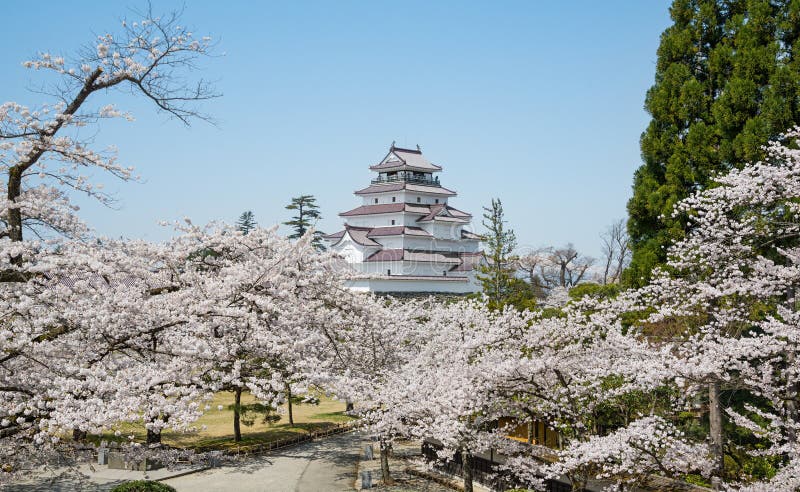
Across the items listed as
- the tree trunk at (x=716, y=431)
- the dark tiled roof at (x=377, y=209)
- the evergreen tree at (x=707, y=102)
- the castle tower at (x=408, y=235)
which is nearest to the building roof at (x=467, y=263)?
the castle tower at (x=408, y=235)

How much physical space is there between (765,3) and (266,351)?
1588 cm

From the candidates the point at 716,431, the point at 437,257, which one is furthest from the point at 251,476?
the point at 437,257

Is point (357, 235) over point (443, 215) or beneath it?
beneath

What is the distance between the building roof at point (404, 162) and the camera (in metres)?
53.1

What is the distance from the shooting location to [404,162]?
2079 inches

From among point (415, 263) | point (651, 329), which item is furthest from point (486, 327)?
point (415, 263)

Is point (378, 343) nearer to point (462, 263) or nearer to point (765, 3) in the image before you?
point (765, 3)

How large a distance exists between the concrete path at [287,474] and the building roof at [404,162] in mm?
34288

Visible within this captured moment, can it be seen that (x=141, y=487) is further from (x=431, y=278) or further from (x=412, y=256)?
(x=412, y=256)

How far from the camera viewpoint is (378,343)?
53.5ft

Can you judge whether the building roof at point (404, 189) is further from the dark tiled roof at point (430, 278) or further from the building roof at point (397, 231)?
the dark tiled roof at point (430, 278)

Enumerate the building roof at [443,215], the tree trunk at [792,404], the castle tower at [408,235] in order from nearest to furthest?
the tree trunk at [792,404], the castle tower at [408,235], the building roof at [443,215]

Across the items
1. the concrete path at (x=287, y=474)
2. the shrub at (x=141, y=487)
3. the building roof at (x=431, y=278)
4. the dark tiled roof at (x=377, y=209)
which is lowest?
the concrete path at (x=287, y=474)

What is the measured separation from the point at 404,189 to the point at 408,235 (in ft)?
16.4
